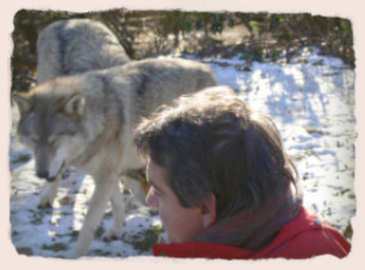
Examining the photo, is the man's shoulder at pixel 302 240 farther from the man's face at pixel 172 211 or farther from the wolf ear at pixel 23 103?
the wolf ear at pixel 23 103

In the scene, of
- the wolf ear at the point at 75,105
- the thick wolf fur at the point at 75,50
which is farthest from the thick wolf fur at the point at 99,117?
the thick wolf fur at the point at 75,50

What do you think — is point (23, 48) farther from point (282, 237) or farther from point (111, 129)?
point (282, 237)

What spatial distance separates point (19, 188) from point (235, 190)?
3.34 m

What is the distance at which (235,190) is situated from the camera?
1.41 meters

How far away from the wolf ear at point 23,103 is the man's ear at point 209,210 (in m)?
2.15

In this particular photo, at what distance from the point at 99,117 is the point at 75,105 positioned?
0.22m

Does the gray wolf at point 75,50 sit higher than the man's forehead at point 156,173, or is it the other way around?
the man's forehead at point 156,173

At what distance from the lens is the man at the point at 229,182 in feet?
4.56

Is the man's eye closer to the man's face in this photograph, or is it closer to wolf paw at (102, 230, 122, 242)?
the man's face

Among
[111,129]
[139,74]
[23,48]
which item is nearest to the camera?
[111,129]

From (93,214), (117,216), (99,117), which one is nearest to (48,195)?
(117,216)

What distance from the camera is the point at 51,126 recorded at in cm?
341

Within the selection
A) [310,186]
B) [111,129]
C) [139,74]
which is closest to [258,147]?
[111,129]

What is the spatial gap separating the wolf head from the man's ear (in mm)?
2025
